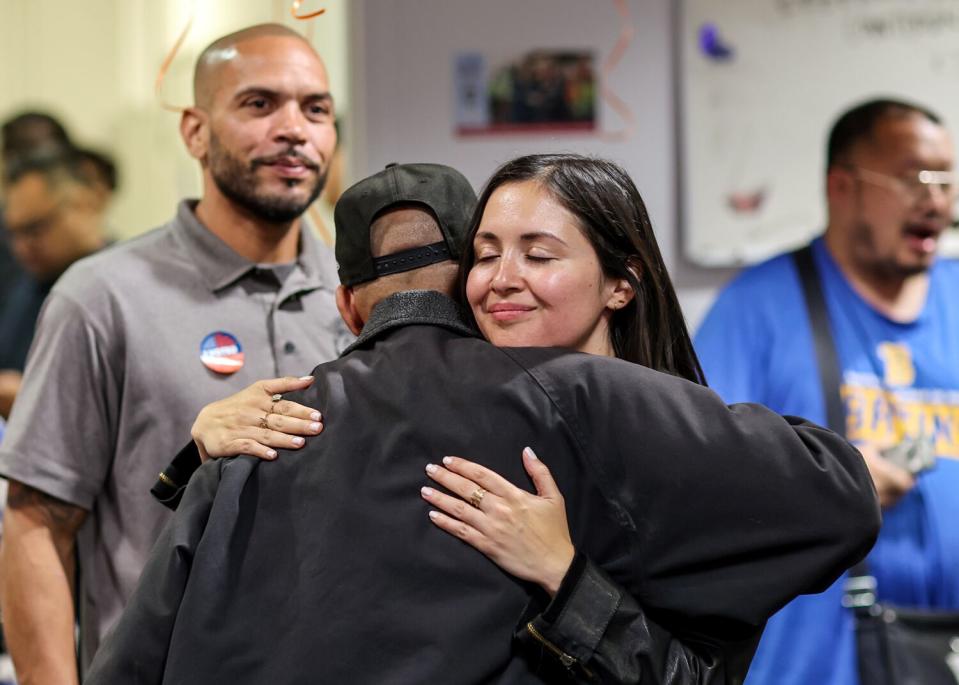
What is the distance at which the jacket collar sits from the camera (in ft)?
4.87

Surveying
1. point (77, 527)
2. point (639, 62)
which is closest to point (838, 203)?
point (639, 62)

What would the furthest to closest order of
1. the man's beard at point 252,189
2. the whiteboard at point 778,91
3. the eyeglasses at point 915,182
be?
the whiteboard at point 778,91
the eyeglasses at point 915,182
the man's beard at point 252,189

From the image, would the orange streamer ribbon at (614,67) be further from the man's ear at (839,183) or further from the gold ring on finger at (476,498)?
the gold ring on finger at (476,498)

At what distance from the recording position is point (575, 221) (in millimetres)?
1506

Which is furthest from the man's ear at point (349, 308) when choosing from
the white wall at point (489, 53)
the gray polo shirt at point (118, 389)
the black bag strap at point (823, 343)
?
the white wall at point (489, 53)

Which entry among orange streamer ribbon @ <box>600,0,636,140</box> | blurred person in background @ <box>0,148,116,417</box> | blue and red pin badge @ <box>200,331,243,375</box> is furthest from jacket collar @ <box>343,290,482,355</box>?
blurred person in background @ <box>0,148,116,417</box>

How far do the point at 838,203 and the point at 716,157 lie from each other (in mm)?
430

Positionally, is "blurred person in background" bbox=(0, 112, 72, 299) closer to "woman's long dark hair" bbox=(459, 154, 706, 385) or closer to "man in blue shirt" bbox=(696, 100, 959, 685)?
"man in blue shirt" bbox=(696, 100, 959, 685)

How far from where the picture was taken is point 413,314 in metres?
1.49

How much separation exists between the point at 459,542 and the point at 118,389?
831 millimetres

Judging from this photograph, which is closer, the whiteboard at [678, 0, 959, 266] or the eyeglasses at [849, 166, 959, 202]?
the eyeglasses at [849, 166, 959, 202]

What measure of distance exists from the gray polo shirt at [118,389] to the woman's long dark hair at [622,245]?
24.0 inches

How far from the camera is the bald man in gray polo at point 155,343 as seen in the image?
1964 millimetres

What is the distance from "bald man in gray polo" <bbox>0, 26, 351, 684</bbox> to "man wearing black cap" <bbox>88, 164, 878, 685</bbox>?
54 cm
